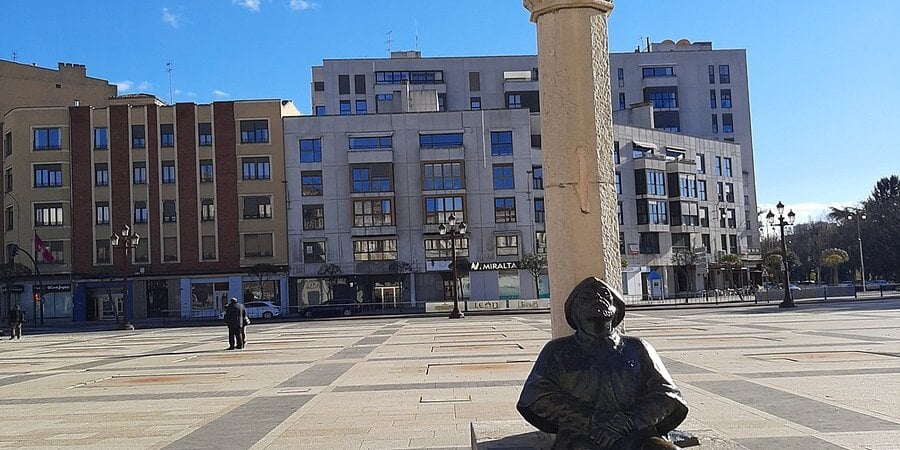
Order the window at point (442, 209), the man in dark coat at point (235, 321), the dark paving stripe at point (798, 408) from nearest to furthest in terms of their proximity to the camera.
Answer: the dark paving stripe at point (798, 408), the man in dark coat at point (235, 321), the window at point (442, 209)

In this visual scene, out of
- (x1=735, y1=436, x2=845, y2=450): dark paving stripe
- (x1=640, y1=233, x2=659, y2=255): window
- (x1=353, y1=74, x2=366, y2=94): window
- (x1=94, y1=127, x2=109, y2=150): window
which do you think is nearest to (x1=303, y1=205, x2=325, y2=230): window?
(x1=94, y1=127, x2=109, y2=150): window

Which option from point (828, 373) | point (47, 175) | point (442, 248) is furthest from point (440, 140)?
point (828, 373)

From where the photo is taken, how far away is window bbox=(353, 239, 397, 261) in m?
58.3

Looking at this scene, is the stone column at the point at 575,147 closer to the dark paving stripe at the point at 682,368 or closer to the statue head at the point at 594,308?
the statue head at the point at 594,308

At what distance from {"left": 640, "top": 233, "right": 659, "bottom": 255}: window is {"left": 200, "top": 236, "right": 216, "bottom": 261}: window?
35.4 metres

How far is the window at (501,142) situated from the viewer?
59.5 meters

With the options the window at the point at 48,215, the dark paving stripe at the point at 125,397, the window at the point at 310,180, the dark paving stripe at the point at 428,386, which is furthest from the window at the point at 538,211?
the dark paving stripe at the point at 125,397

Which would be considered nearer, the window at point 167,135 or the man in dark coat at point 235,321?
the man in dark coat at point 235,321

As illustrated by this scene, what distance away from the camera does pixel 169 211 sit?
5894 centimetres

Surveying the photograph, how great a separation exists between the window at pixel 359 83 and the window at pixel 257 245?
25.2 metres

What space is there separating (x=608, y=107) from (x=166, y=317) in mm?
55949

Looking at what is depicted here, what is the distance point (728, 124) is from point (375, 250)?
152 feet

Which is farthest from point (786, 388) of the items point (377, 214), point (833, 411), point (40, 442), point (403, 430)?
point (377, 214)

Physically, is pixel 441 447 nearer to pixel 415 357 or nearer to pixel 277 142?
pixel 415 357
